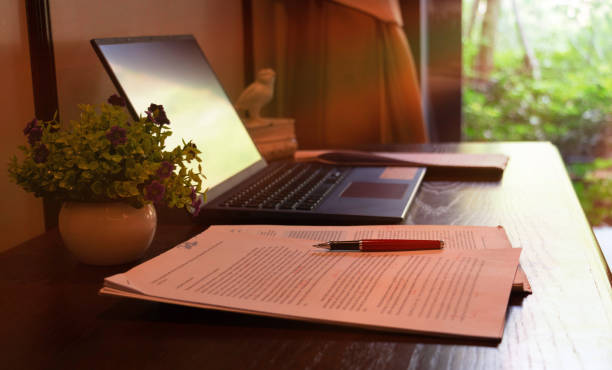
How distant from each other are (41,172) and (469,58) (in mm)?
2627

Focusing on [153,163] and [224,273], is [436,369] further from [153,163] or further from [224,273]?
[153,163]

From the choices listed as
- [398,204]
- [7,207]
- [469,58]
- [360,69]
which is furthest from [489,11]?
[7,207]

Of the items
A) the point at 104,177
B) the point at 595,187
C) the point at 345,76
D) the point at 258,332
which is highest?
the point at 345,76

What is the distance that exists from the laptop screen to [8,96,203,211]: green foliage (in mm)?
218

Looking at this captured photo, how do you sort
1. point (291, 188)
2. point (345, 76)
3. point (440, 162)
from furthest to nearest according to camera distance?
point (345, 76) < point (440, 162) < point (291, 188)

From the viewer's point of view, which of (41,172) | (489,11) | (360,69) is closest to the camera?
(41,172)

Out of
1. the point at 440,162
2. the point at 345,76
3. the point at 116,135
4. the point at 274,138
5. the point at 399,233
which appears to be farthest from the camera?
the point at 345,76

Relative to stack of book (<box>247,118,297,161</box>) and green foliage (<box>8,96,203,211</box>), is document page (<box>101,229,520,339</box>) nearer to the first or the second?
green foliage (<box>8,96,203,211</box>)

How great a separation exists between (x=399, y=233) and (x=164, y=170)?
12.1 inches

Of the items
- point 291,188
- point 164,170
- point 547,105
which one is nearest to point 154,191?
point 164,170

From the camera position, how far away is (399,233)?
862 millimetres

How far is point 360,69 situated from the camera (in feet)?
7.51

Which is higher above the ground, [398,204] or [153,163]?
[153,163]

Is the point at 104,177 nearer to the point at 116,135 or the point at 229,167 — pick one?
the point at 116,135
